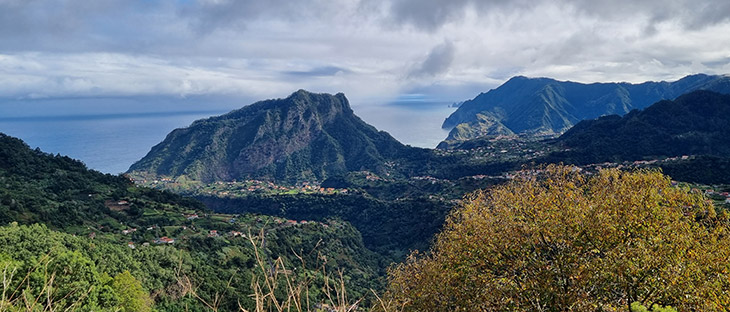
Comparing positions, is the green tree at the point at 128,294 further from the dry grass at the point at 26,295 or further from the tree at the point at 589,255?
the tree at the point at 589,255

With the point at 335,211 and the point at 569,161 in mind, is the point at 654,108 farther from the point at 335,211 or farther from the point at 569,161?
the point at 335,211

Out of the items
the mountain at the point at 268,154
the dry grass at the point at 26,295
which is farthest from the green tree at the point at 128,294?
the mountain at the point at 268,154

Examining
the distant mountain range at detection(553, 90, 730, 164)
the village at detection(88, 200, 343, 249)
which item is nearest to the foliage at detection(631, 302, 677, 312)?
the village at detection(88, 200, 343, 249)

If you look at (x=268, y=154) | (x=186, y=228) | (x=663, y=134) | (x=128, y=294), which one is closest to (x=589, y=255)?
(x=128, y=294)

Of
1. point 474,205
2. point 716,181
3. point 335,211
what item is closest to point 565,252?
point 474,205

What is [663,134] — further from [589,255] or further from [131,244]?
[131,244]
